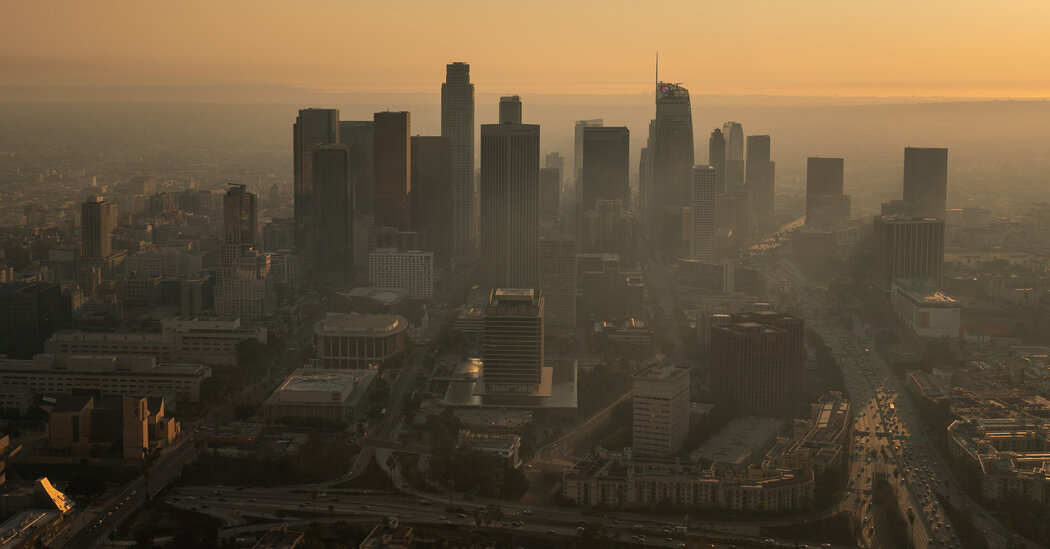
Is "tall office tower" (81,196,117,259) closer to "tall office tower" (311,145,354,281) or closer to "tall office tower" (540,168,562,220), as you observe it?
"tall office tower" (311,145,354,281)

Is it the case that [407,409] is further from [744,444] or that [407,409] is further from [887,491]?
[887,491]

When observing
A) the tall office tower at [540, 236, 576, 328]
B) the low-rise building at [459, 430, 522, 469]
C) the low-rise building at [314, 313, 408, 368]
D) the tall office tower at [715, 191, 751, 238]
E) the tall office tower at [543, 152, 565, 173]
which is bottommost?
the low-rise building at [459, 430, 522, 469]

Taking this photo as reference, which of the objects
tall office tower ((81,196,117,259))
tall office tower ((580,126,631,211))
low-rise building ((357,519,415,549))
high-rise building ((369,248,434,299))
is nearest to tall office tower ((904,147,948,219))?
tall office tower ((580,126,631,211))

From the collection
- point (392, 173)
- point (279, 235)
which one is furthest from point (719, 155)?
point (279, 235)

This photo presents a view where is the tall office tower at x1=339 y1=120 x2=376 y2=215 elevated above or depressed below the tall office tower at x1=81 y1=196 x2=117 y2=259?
above

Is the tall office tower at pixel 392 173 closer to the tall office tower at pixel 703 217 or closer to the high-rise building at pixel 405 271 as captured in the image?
the high-rise building at pixel 405 271

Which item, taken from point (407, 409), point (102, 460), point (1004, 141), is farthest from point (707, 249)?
point (102, 460)

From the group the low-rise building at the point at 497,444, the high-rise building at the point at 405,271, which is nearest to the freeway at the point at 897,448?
the low-rise building at the point at 497,444
